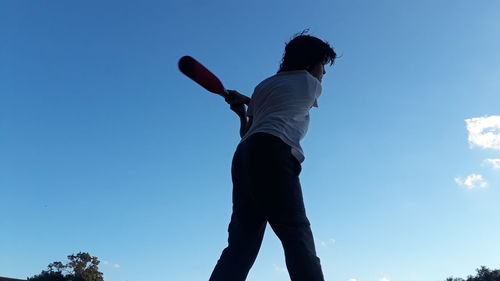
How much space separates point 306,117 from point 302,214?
0.61m

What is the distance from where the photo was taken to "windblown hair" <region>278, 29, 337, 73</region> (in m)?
2.86

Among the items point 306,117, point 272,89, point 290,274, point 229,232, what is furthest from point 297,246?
point 272,89

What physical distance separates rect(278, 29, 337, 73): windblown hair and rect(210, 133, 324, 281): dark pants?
66 centimetres

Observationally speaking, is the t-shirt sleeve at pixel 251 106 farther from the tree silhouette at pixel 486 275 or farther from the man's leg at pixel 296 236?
the tree silhouette at pixel 486 275

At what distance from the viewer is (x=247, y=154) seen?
8.06 feet

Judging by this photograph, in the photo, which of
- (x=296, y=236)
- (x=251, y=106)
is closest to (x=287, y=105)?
(x=251, y=106)

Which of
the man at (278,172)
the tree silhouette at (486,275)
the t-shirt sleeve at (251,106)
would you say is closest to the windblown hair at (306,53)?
the man at (278,172)

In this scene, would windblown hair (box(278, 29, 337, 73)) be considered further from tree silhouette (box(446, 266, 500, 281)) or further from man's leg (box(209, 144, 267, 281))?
tree silhouette (box(446, 266, 500, 281))

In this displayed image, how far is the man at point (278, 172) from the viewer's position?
227 cm

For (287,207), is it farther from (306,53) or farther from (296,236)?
(306,53)

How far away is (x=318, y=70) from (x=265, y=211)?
3.33 feet

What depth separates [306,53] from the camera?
113 inches

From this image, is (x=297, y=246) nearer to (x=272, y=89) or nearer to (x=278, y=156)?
(x=278, y=156)

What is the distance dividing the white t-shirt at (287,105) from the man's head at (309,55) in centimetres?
10
